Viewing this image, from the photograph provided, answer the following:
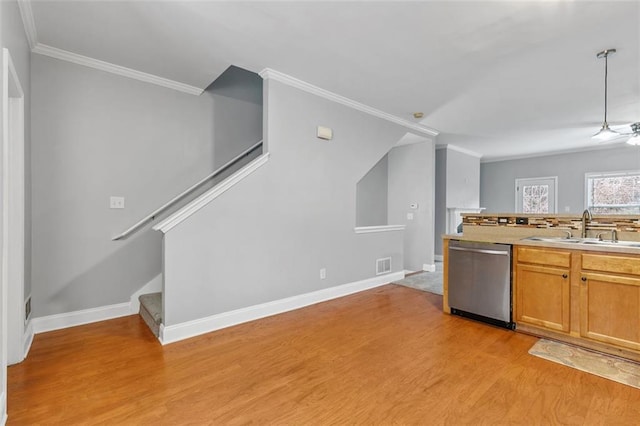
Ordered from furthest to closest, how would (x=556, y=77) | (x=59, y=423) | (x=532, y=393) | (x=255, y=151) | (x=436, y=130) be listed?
(x=436, y=130) < (x=255, y=151) < (x=556, y=77) < (x=532, y=393) < (x=59, y=423)

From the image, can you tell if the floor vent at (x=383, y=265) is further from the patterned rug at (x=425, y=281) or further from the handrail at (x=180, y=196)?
the handrail at (x=180, y=196)

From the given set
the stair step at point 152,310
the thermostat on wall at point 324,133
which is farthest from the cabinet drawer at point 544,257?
the stair step at point 152,310

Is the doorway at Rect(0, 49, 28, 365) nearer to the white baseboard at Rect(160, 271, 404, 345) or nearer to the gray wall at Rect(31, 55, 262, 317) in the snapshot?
the gray wall at Rect(31, 55, 262, 317)

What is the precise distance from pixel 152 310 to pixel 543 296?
12.2ft

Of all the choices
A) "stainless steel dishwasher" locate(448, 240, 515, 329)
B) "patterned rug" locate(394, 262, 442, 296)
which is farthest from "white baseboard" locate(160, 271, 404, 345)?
"stainless steel dishwasher" locate(448, 240, 515, 329)

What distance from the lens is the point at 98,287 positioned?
127 inches

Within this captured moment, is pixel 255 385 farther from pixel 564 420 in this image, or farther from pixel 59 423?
pixel 564 420

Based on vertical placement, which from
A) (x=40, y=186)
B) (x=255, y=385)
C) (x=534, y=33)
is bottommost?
(x=255, y=385)

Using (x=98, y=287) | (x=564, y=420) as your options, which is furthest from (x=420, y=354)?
(x=98, y=287)

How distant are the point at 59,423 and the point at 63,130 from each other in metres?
2.63

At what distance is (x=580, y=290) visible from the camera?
2.62 meters

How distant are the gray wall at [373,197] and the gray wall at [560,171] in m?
4.41

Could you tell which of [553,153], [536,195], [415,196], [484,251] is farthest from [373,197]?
[553,153]

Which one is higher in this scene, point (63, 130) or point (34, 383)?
point (63, 130)
